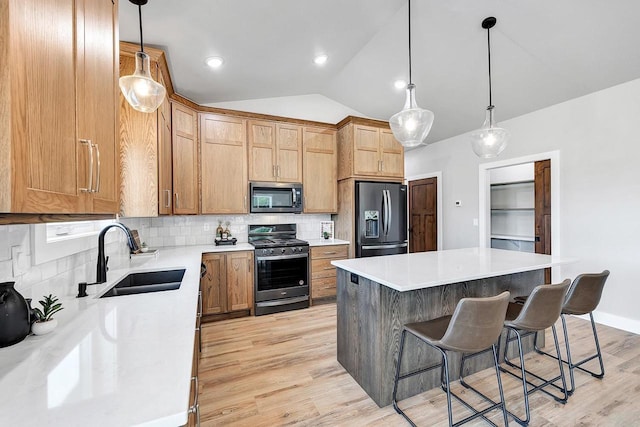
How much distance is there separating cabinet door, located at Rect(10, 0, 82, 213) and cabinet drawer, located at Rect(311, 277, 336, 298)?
3.11 metres

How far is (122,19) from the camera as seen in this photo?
6.34 feet

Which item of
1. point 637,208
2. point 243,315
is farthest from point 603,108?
point 243,315

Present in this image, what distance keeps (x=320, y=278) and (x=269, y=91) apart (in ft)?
8.63

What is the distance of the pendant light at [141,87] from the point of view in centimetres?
167

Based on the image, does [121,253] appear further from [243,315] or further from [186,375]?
[186,375]

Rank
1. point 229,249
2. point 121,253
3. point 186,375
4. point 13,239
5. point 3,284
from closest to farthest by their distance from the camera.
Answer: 1. point 186,375
2. point 3,284
3. point 13,239
4. point 121,253
5. point 229,249

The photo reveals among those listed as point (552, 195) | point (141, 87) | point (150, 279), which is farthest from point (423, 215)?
point (141, 87)

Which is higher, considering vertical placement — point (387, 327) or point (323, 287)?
point (387, 327)

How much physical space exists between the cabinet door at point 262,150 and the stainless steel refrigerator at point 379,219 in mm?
1248

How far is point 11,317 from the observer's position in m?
0.93

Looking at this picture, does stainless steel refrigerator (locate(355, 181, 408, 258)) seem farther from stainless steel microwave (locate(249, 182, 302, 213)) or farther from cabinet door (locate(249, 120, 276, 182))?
cabinet door (locate(249, 120, 276, 182))

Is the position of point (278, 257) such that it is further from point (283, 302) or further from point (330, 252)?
point (330, 252)

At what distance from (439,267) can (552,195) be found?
2572mm

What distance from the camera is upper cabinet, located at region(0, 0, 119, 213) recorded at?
0.57 m
